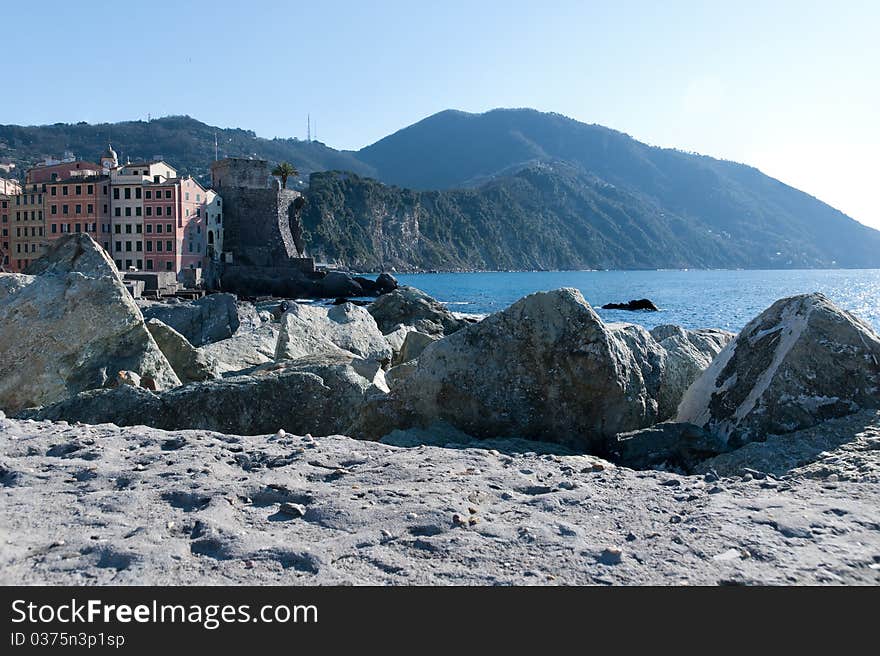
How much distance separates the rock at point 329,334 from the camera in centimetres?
1195

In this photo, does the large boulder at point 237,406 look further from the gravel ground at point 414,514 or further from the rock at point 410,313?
the rock at point 410,313

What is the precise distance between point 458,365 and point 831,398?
333 cm

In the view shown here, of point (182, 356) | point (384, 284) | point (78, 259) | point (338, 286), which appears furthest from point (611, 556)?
point (384, 284)

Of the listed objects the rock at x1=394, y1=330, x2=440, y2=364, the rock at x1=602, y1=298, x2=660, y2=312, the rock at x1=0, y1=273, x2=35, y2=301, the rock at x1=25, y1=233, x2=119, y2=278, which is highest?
the rock at x1=25, y1=233, x2=119, y2=278

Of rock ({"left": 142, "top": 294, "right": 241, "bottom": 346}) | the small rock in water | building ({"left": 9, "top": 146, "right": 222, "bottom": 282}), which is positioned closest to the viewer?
the small rock in water

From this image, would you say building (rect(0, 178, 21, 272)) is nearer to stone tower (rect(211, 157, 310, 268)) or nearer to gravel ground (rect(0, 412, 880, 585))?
stone tower (rect(211, 157, 310, 268))

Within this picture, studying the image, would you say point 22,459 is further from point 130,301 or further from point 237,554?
point 130,301

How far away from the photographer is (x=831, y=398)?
21.2ft

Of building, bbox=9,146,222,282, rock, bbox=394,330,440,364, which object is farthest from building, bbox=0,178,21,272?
rock, bbox=394,330,440,364

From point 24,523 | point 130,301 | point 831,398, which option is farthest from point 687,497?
point 130,301

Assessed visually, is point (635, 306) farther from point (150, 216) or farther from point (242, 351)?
point (242, 351)

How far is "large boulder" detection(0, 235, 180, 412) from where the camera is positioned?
347 inches

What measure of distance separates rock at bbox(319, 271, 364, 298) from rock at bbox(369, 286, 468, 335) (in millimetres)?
39586

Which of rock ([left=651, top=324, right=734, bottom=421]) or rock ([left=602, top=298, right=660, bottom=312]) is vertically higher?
rock ([left=651, top=324, right=734, bottom=421])
